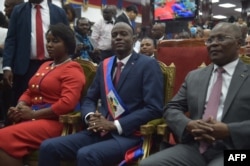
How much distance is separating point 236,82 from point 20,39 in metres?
1.97

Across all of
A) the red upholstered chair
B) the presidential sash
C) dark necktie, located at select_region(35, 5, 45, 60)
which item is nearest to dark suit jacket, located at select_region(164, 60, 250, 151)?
Answer: the presidential sash

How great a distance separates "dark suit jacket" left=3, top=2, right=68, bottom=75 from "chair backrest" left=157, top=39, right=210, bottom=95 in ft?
3.37

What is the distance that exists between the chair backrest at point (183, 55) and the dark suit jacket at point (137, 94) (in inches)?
18.6

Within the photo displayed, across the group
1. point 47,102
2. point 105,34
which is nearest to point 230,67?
point 47,102

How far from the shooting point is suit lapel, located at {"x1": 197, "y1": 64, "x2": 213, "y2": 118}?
92.2 inches

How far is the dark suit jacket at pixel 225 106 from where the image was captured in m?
2.14

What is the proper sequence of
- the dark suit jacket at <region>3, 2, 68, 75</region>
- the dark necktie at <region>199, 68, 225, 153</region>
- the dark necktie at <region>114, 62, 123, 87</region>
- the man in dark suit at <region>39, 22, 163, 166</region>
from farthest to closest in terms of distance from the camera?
the dark suit jacket at <region>3, 2, 68, 75</region>
the dark necktie at <region>114, 62, 123, 87</region>
the man in dark suit at <region>39, 22, 163, 166</region>
the dark necktie at <region>199, 68, 225, 153</region>

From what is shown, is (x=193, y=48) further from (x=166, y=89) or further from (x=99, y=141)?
(x=99, y=141)

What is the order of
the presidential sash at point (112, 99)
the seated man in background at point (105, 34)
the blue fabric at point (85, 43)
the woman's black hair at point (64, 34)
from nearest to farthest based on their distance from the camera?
1. the presidential sash at point (112, 99)
2. the woman's black hair at point (64, 34)
3. the blue fabric at point (85, 43)
4. the seated man in background at point (105, 34)

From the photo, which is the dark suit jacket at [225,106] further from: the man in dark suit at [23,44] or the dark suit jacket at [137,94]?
the man in dark suit at [23,44]

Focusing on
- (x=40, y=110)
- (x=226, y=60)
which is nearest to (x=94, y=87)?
(x=40, y=110)

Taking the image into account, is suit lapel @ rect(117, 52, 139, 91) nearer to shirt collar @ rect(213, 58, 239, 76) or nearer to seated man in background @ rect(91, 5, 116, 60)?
shirt collar @ rect(213, 58, 239, 76)

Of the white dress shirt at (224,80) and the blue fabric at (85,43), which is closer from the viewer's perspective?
the white dress shirt at (224,80)

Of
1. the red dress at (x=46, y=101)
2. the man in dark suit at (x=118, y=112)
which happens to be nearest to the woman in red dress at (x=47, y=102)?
the red dress at (x=46, y=101)
